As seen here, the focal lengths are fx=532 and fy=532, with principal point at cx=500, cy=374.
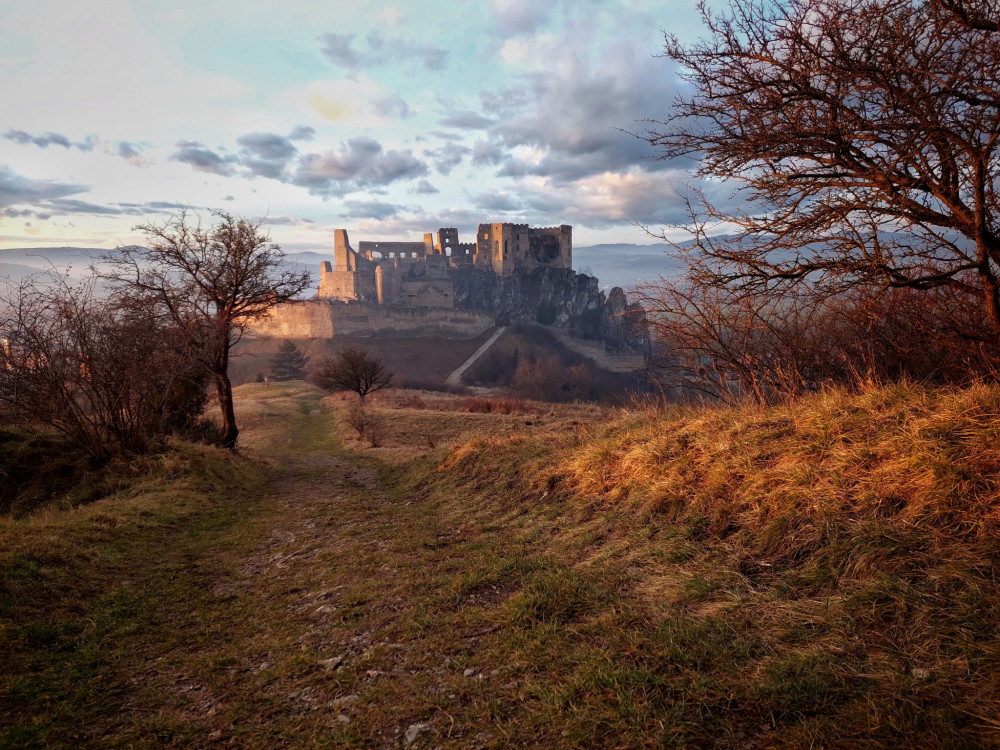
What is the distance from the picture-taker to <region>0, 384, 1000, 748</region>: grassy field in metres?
2.48

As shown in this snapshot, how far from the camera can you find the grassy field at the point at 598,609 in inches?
97.6

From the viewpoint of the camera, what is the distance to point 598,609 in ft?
11.8

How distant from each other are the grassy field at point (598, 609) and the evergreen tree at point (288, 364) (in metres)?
49.2

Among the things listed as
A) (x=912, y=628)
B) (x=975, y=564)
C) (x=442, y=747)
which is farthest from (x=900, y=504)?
(x=442, y=747)

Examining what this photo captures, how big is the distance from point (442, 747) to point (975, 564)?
3030mm

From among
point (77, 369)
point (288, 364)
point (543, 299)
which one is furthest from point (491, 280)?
point (77, 369)

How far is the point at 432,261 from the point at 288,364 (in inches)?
1225

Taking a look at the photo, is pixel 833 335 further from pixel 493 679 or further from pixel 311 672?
pixel 311 672

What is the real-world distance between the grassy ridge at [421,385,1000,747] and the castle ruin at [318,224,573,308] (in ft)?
232

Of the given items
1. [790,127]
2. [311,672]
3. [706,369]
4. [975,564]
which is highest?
[790,127]

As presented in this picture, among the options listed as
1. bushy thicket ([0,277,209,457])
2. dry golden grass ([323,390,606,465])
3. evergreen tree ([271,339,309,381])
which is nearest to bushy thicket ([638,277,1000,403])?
dry golden grass ([323,390,606,465])

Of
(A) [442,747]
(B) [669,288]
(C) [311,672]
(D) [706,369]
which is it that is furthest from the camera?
(D) [706,369]

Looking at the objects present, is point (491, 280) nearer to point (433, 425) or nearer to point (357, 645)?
point (433, 425)

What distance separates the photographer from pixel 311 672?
11.4ft
